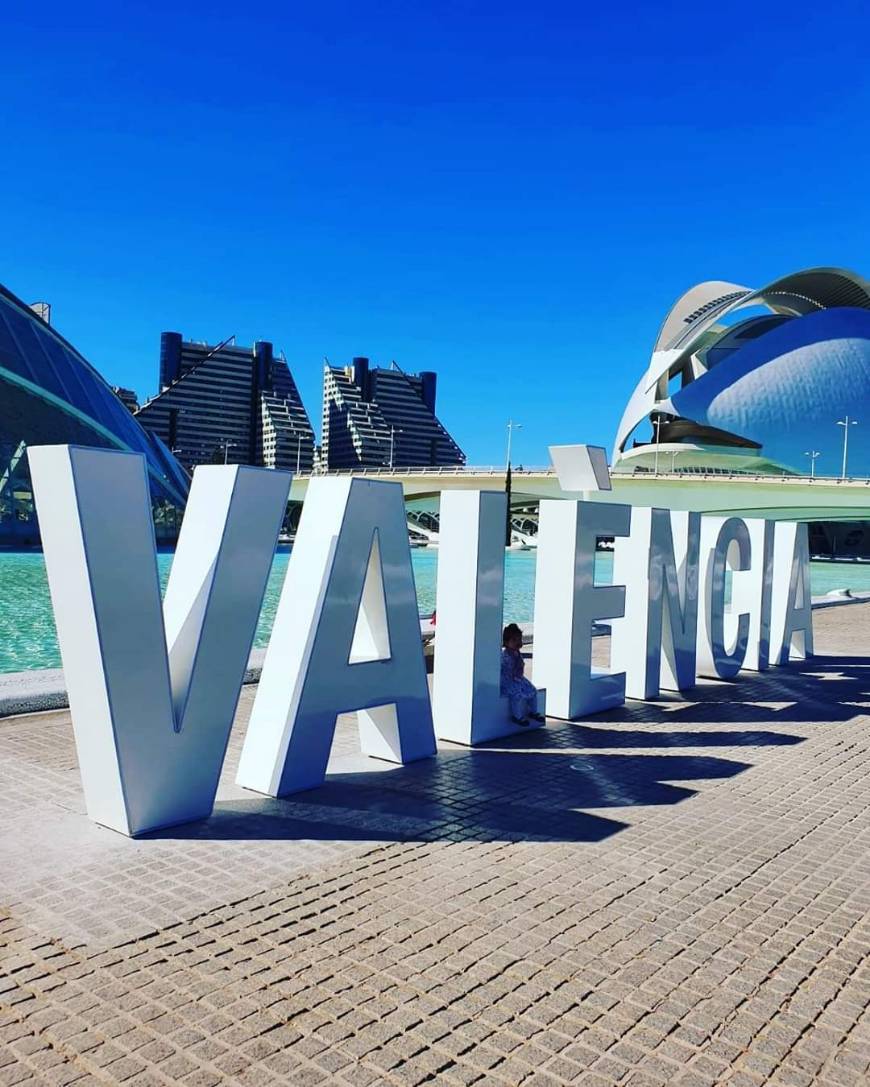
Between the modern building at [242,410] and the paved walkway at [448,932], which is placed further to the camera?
the modern building at [242,410]

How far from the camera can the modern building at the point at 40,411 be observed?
34.5 m

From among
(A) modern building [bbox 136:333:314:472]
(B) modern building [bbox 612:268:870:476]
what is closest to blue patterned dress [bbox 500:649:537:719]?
(B) modern building [bbox 612:268:870:476]

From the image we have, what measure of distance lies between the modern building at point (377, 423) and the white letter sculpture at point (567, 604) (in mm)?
121795

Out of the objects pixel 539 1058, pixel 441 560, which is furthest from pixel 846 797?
pixel 539 1058

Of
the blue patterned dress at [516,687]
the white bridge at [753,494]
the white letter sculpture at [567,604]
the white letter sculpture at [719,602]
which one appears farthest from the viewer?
the white bridge at [753,494]

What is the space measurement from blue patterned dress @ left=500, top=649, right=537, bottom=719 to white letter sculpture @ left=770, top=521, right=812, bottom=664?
5390 millimetres

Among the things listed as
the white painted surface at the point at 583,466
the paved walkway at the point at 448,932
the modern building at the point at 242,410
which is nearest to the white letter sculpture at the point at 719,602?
the white painted surface at the point at 583,466

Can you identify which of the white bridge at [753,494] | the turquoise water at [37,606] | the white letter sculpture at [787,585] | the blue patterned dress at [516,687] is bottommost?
the turquoise water at [37,606]

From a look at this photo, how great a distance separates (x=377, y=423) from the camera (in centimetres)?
13775

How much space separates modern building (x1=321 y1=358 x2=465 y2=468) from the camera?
13462cm

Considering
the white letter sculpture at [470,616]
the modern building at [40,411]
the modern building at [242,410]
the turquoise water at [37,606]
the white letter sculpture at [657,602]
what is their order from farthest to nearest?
the modern building at [242,410] → the modern building at [40,411] → the turquoise water at [37,606] → the white letter sculpture at [657,602] → the white letter sculpture at [470,616]

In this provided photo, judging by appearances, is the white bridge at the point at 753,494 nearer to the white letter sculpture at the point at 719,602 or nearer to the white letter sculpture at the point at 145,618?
the white letter sculpture at the point at 719,602

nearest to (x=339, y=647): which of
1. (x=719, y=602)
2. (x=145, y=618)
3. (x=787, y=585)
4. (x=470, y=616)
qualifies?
(x=145, y=618)

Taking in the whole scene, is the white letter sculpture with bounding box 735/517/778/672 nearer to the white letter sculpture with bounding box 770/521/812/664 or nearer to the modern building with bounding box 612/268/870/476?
the white letter sculpture with bounding box 770/521/812/664
